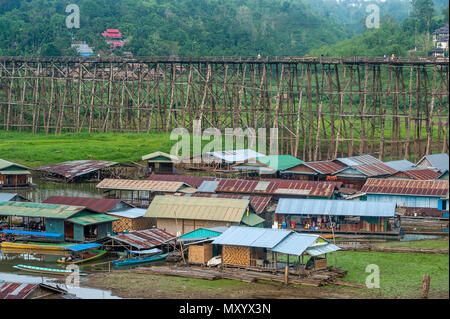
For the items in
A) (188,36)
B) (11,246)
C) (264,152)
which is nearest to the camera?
(11,246)

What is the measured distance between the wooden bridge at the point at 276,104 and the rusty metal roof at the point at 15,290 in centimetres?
2587

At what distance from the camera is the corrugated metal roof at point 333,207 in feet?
103

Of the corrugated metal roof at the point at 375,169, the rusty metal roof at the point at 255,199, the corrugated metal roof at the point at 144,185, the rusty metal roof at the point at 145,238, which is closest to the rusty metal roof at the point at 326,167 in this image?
the corrugated metal roof at the point at 375,169

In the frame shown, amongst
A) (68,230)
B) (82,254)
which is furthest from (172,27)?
(82,254)

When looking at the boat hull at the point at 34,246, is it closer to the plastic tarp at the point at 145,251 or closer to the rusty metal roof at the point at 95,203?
the rusty metal roof at the point at 95,203

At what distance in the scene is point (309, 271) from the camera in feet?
81.4

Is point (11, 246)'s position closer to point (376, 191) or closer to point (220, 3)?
point (376, 191)

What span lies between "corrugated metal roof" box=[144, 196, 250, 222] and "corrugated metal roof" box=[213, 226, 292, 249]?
3382mm

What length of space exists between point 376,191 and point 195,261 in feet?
39.2

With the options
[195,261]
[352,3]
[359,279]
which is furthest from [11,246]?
[352,3]

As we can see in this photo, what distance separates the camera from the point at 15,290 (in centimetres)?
2242

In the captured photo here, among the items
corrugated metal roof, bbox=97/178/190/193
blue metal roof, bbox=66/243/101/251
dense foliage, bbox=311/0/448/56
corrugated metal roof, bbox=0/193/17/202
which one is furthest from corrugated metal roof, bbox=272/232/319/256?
dense foliage, bbox=311/0/448/56

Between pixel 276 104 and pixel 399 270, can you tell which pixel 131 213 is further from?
pixel 276 104
